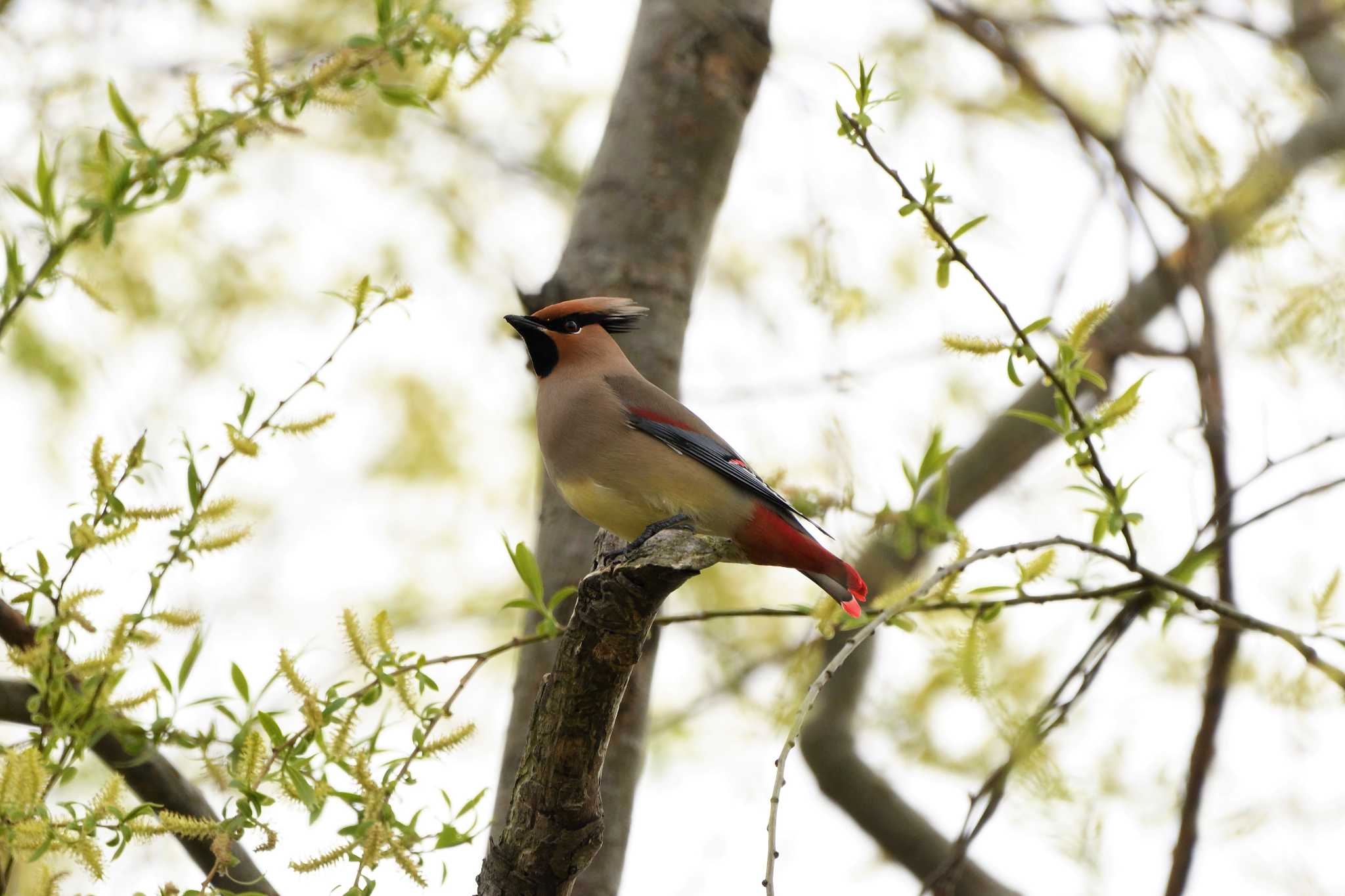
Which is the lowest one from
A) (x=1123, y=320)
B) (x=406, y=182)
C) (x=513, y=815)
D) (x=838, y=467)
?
(x=513, y=815)

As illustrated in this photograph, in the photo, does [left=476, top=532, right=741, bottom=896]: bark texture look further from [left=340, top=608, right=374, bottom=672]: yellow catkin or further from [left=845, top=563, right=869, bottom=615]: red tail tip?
[left=845, top=563, right=869, bottom=615]: red tail tip

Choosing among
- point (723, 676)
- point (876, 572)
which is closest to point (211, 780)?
point (876, 572)

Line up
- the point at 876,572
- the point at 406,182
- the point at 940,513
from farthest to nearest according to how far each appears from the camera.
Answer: the point at 406,182, the point at 876,572, the point at 940,513

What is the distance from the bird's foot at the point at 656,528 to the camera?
3.11m

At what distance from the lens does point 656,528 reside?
3.28 meters

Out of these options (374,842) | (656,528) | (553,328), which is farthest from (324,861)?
(553,328)

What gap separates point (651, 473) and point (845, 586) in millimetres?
554

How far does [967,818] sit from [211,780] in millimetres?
1474

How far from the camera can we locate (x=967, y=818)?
2.77m

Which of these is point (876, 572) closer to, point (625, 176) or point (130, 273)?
point (625, 176)

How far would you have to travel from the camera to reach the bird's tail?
3.34m

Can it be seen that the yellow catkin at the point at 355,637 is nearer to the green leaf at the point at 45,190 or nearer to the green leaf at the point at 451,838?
the green leaf at the point at 451,838

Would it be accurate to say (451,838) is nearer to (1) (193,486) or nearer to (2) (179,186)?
(1) (193,486)

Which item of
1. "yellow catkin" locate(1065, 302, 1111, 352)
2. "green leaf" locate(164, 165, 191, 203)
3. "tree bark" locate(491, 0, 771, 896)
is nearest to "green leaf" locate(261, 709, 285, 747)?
"green leaf" locate(164, 165, 191, 203)
